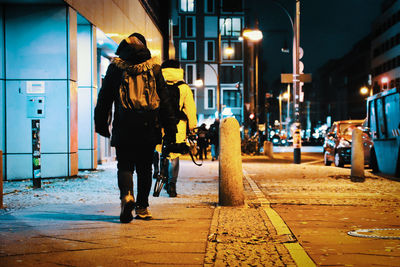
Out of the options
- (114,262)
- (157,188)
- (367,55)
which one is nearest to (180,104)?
(157,188)

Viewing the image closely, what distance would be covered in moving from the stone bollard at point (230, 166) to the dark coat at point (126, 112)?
165 centimetres

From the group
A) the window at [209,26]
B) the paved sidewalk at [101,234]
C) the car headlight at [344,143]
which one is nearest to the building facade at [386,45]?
the window at [209,26]

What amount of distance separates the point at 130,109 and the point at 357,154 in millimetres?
7525

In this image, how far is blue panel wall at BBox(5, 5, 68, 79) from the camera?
41.0ft

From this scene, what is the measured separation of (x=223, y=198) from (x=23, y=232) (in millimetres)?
2852

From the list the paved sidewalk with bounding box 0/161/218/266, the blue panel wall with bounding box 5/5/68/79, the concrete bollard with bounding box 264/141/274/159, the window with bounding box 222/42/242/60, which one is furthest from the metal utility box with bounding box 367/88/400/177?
the window with bounding box 222/42/242/60

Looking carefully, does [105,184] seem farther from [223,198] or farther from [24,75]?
[223,198]

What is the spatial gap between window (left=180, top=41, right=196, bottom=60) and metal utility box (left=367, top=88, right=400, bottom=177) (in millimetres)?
56432

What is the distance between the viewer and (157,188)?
7930mm

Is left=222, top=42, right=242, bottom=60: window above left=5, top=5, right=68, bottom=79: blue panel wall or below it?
above

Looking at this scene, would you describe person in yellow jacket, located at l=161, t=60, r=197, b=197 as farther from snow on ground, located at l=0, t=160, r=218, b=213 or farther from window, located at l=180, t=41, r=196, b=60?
window, located at l=180, t=41, r=196, b=60

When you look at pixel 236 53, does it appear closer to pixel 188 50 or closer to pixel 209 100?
pixel 188 50

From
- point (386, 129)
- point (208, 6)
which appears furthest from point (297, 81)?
point (208, 6)

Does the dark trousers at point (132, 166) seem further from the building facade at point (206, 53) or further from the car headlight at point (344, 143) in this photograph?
the building facade at point (206, 53)
